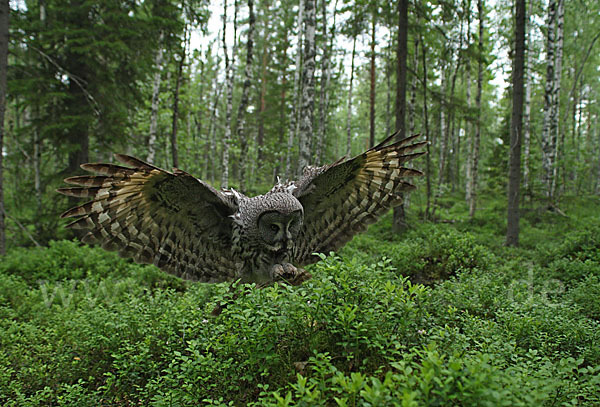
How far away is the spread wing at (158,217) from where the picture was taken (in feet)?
10.5

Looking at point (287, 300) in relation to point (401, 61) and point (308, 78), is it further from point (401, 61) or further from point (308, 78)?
point (401, 61)

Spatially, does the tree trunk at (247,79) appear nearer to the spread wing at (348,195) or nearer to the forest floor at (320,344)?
the forest floor at (320,344)

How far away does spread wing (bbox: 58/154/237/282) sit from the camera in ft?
10.5

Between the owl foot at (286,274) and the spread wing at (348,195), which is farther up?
the spread wing at (348,195)

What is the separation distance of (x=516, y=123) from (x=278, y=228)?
30.8 feet

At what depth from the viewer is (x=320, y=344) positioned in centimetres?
299

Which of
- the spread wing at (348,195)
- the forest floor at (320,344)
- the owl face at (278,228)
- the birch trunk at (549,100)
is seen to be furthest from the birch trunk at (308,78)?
the birch trunk at (549,100)

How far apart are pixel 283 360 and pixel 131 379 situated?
1682mm

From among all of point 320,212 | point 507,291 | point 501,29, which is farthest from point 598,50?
point 320,212

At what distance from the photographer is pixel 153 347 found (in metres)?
4.06

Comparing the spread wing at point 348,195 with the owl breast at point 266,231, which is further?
the spread wing at point 348,195

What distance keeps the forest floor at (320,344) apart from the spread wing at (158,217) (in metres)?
0.63

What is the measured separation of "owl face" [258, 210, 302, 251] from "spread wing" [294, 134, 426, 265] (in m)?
0.39

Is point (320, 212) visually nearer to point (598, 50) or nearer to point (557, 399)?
point (557, 399)
